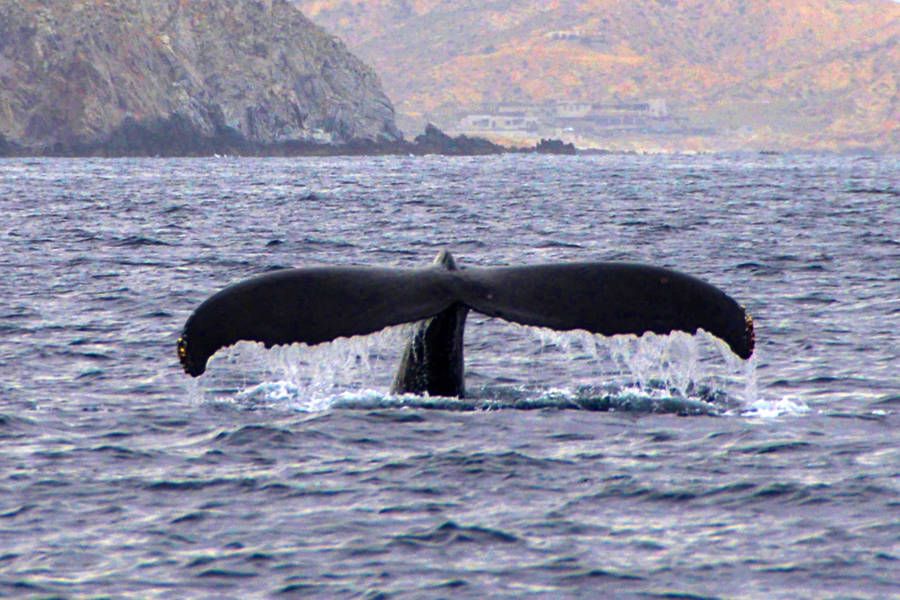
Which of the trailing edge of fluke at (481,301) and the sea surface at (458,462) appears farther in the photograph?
the trailing edge of fluke at (481,301)

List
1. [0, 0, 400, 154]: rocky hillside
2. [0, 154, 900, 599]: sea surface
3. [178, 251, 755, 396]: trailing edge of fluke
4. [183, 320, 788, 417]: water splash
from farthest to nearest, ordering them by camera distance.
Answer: [0, 0, 400, 154]: rocky hillside, [183, 320, 788, 417]: water splash, [178, 251, 755, 396]: trailing edge of fluke, [0, 154, 900, 599]: sea surface

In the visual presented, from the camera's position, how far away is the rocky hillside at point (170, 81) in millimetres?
135375

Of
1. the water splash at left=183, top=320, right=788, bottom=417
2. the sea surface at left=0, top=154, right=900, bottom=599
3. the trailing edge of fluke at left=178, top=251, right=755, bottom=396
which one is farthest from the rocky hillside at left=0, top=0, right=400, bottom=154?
the trailing edge of fluke at left=178, top=251, right=755, bottom=396

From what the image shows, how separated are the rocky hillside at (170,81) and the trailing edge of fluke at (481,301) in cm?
12528

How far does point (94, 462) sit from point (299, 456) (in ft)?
A: 4.19

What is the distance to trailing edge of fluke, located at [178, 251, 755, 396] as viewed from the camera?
795cm

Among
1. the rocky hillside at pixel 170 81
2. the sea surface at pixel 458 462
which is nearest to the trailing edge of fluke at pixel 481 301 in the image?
the sea surface at pixel 458 462

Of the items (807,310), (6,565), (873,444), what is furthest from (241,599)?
(807,310)

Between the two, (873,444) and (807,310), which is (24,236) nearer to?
(807,310)

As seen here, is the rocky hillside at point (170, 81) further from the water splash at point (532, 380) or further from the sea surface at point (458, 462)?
the water splash at point (532, 380)

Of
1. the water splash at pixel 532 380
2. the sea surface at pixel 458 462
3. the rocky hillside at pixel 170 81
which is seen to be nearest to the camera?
the sea surface at pixel 458 462

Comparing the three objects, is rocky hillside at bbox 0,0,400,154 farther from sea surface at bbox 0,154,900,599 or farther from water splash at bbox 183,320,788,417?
water splash at bbox 183,320,788,417

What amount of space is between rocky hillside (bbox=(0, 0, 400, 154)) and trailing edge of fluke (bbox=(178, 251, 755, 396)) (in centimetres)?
12528

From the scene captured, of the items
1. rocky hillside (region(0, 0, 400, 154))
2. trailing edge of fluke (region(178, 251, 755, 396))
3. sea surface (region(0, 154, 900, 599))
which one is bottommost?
sea surface (region(0, 154, 900, 599))
